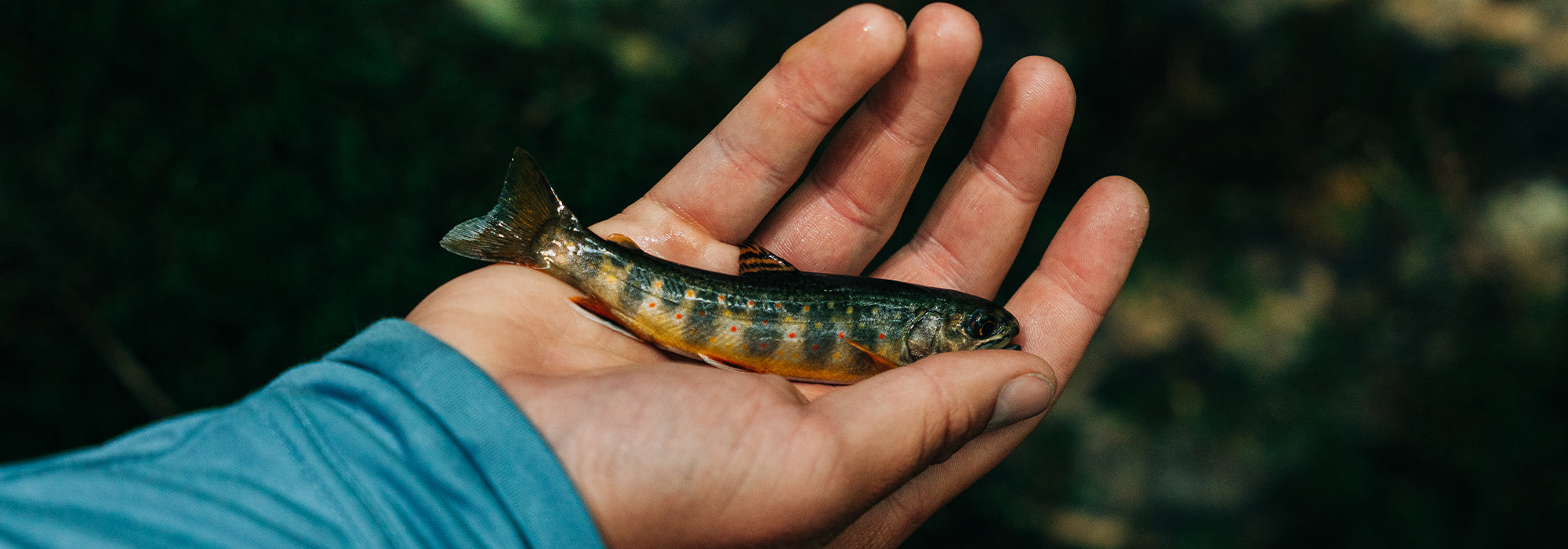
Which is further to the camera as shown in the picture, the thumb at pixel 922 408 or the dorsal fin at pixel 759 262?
the dorsal fin at pixel 759 262

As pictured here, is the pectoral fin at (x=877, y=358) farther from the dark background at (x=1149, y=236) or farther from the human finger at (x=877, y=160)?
the dark background at (x=1149, y=236)

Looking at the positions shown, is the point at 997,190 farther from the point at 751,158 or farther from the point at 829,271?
the point at 751,158

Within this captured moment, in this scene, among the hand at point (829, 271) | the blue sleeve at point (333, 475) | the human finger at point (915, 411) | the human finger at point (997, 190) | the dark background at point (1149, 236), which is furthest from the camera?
the dark background at point (1149, 236)

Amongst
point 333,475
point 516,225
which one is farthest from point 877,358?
point 333,475

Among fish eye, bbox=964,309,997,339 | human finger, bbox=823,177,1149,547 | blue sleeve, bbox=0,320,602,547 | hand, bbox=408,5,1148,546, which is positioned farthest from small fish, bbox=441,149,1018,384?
blue sleeve, bbox=0,320,602,547

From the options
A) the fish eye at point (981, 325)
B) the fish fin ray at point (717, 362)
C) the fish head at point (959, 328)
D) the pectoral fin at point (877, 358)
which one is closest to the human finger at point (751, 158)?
the fish fin ray at point (717, 362)

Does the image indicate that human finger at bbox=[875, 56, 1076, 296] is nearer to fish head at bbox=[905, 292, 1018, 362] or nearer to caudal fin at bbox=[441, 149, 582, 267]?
fish head at bbox=[905, 292, 1018, 362]
